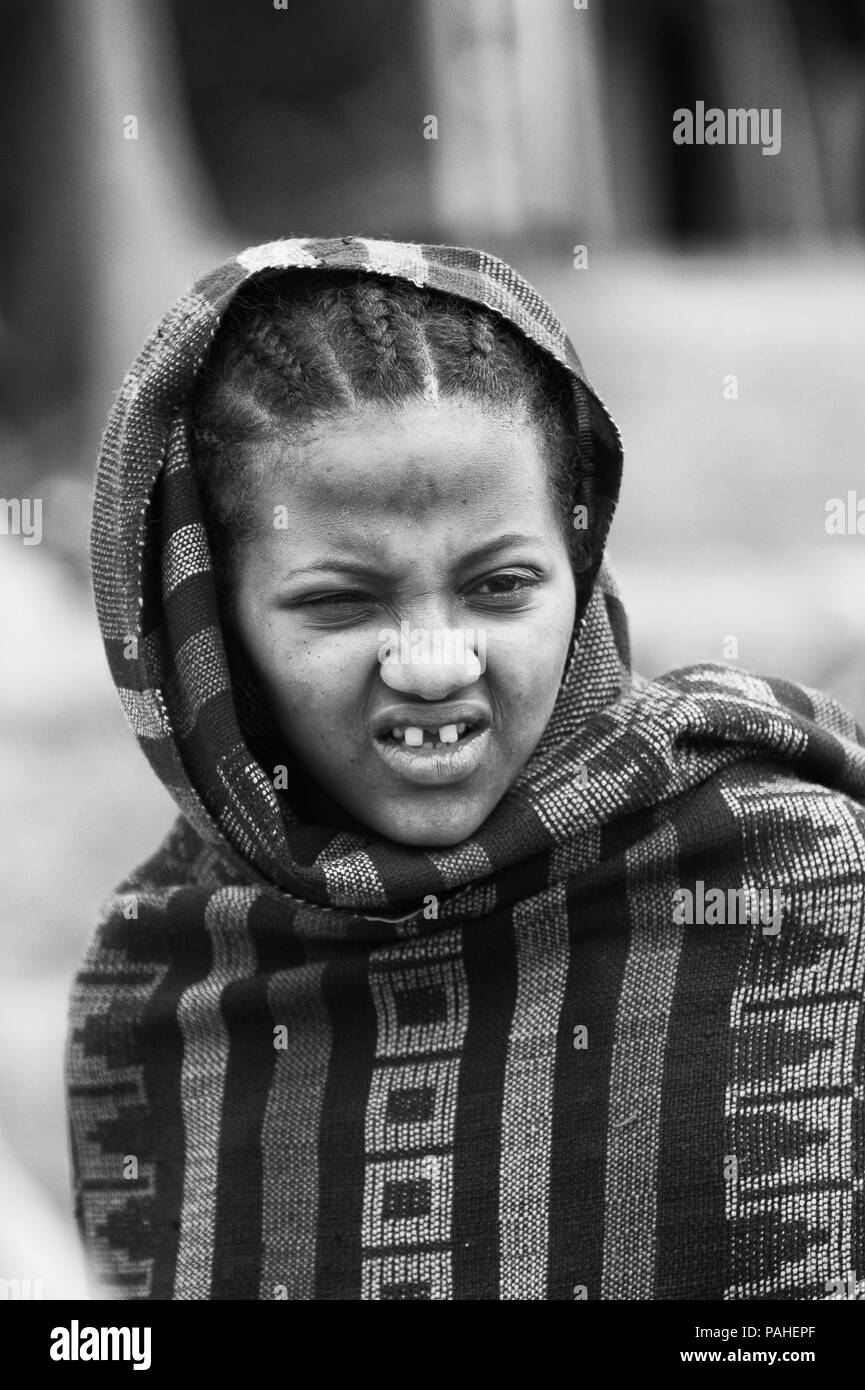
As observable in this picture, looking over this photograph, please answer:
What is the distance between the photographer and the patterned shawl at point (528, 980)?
187 cm

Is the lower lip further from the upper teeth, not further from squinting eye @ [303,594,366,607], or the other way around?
squinting eye @ [303,594,366,607]

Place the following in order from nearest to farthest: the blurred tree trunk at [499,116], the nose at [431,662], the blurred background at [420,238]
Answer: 1. the nose at [431,662]
2. the blurred background at [420,238]
3. the blurred tree trunk at [499,116]

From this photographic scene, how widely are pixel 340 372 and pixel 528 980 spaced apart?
0.70m

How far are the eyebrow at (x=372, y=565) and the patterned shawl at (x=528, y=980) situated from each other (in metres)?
0.18

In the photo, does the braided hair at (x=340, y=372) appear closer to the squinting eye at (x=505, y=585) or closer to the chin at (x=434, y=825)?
the squinting eye at (x=505, y=585)

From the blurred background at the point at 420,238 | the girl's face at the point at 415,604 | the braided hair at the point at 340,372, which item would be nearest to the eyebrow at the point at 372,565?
the girl's face at the point at 415,604

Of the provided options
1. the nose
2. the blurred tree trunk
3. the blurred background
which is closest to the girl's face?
the nose

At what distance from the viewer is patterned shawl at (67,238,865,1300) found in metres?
1.87

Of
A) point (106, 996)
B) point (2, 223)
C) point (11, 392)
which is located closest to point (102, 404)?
point (11, 392)

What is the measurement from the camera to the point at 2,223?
8.41m

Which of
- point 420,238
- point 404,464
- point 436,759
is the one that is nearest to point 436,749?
point 436,759

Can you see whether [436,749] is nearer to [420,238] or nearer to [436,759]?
[436,759]
